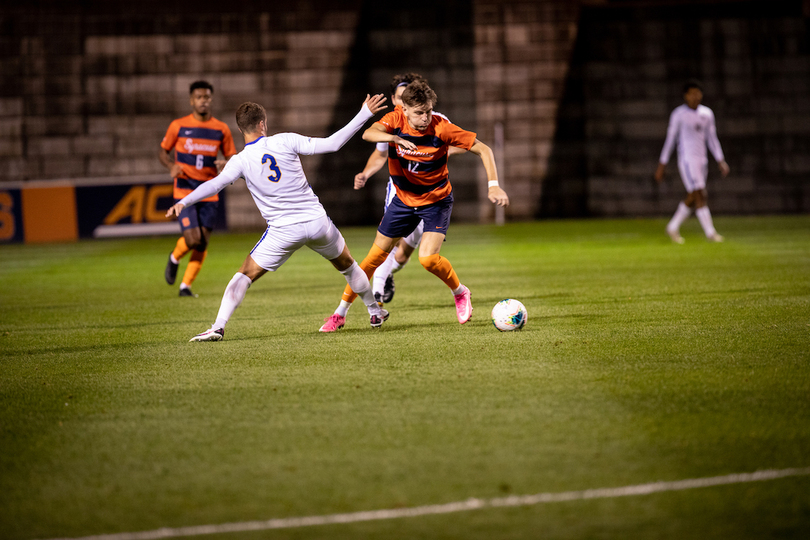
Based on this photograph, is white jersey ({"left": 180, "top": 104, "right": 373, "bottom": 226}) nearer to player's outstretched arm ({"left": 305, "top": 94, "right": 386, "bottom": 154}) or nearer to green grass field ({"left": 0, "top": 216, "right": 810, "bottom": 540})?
player's outstretched arm ({"left": 305, "top": 94, "right": 386, "bottom": 154})

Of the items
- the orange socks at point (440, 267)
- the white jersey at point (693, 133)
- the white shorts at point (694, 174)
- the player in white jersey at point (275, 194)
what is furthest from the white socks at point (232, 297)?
the white shorts at point (694, 174)

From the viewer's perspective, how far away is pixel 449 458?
11.6 feet

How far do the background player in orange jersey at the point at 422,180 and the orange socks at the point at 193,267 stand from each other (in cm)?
314

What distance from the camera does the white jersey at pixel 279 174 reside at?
610cm

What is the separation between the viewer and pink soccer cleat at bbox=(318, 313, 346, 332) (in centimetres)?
675

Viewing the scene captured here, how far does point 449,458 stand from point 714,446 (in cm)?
109

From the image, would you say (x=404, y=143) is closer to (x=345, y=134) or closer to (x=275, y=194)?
(x=345, y=134)

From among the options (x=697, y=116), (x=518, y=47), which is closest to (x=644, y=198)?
(x=518, y=47)

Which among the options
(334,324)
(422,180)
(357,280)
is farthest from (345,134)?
(334,324)

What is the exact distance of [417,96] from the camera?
6395mm

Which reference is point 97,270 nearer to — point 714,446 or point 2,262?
point 2,262

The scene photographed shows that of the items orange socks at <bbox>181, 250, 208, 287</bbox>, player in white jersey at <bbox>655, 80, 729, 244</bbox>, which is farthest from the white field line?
player in white jersey at <bbox>655, 80, 729, 244</bbox>

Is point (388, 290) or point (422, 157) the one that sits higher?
point (422, 157)

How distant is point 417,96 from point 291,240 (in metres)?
1.40
